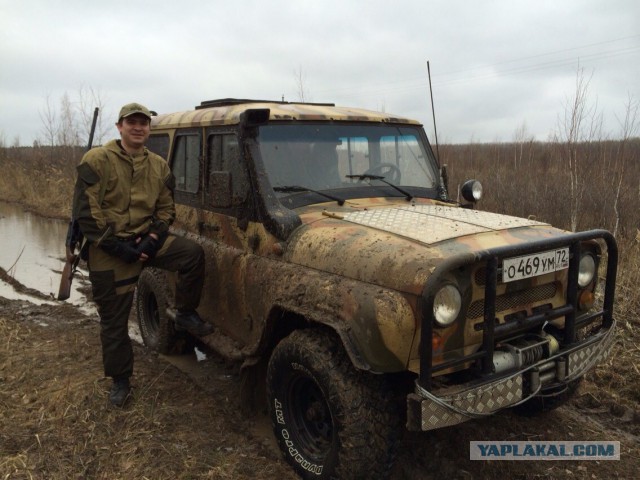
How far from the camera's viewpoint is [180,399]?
4.21 meters

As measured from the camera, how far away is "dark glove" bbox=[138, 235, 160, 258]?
3902mm

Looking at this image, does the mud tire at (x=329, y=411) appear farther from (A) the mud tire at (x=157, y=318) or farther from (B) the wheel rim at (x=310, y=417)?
(A) the mud tire at (x=157, y=318)

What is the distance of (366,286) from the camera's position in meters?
2.83

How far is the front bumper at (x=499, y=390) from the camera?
2.55m

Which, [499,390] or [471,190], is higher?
[471,190]

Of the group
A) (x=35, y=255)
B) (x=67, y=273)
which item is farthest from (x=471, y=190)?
(x=35, y=255)

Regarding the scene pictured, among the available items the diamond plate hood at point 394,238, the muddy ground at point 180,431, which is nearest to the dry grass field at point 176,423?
the muddy ground at point 180,431

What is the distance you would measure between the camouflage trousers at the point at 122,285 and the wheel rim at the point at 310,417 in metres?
1.28

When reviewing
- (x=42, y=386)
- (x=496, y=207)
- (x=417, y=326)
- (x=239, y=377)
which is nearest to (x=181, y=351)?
(x=239, y=377)

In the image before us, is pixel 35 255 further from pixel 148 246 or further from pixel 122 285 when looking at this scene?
pixel 148 246

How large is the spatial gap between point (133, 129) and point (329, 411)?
240 centimetres

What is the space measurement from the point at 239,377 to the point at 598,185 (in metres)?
8.73

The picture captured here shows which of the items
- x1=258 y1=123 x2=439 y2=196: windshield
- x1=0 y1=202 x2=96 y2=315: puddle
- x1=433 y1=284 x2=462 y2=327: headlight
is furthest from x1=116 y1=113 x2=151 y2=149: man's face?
x1=0 y1=202 x2=96 y2=315: puddle

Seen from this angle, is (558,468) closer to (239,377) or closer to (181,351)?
(239,377)
